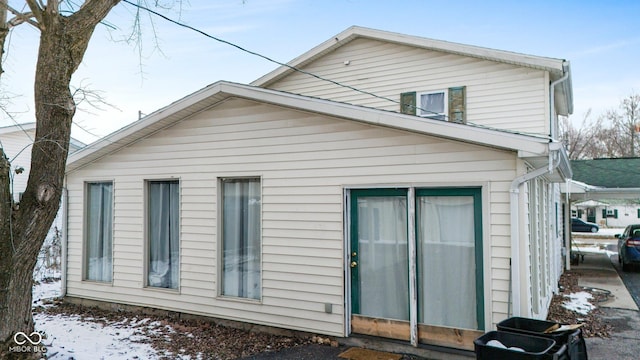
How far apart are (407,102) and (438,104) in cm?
67

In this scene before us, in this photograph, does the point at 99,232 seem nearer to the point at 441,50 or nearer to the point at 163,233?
the point at 163,233

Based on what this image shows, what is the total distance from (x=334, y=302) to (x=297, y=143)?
2.16 m

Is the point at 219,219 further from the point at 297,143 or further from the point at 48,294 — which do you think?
the point at 48,294

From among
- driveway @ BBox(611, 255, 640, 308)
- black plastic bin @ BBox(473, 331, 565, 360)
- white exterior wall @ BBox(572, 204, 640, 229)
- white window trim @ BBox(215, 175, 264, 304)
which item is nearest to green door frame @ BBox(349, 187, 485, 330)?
black plastic bin @ BBox(473, 331, 565, 360)

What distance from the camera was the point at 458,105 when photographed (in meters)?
9.20

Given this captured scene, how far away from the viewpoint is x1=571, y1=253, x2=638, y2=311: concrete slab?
8.41 metres

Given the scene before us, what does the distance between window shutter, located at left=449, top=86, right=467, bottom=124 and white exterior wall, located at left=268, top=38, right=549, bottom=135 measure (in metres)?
0.09

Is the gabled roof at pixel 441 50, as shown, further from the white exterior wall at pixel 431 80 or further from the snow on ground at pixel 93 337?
the snow on ground at pixel 93 337

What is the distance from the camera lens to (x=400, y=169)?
5367 mm

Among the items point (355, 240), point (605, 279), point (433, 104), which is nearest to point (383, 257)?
point (355, 240)

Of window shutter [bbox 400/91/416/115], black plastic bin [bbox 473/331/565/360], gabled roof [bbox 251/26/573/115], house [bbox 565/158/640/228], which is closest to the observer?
black plastic bin [bbox 473/331/565/360]

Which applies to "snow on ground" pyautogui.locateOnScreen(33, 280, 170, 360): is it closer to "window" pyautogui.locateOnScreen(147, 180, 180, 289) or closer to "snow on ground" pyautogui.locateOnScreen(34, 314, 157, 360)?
"snow on ground" pyautogui.locateOnScreen(34, 314, 157, 360)

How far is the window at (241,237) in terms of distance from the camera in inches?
251

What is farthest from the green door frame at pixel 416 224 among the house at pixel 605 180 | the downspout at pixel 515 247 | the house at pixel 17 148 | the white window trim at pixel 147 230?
the house at pixel 17 148
